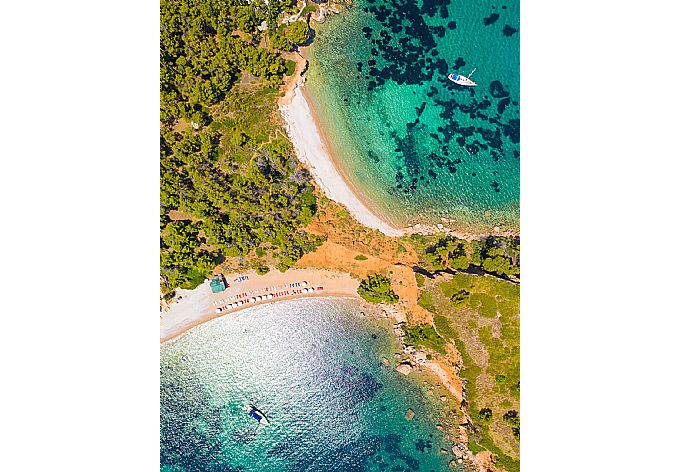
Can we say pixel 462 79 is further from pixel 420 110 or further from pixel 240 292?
pixel 240 292

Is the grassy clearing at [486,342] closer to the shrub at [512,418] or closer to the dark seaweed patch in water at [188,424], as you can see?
the shrub at [512,418]

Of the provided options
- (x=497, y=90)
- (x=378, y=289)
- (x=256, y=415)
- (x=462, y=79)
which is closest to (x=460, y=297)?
(x=378, y=289)

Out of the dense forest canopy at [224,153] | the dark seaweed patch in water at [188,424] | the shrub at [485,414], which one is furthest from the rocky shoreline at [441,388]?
the dark seaweed patch in water at [188,424]
